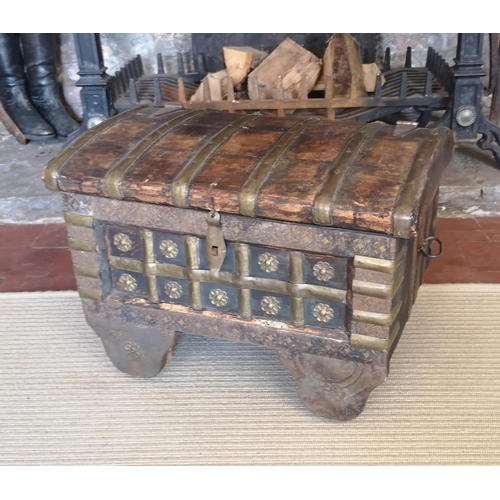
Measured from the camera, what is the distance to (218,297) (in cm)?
164

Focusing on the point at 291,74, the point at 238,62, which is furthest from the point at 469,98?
the point at 238,62

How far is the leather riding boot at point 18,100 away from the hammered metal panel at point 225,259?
1948mm

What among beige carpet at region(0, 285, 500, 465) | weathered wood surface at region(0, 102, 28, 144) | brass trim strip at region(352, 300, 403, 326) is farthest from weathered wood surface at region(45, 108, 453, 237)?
weathered wood surface at region(0, 102, 28, 144)

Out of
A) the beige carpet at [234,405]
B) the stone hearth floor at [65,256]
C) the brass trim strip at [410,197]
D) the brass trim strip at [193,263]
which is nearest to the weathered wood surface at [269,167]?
the brass trim strip at [410,197]

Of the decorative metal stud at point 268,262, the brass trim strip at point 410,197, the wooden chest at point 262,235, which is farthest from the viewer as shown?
the decorative metal stud at point 268,262

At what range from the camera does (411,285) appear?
1711mm

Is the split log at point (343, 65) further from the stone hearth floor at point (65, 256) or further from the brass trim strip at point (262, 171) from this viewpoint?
the brass trim strip at point (262, 171)

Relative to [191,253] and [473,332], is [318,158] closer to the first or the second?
[191,253]

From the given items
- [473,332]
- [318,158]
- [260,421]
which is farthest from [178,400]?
[473,332]

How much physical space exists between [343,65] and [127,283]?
54.8 inches

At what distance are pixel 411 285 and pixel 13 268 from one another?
4.90ft

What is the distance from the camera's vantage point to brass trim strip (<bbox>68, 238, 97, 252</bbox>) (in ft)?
5.55

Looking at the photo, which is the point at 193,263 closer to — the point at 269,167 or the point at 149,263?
the point at 149,263

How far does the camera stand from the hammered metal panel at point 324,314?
1.53 metres
